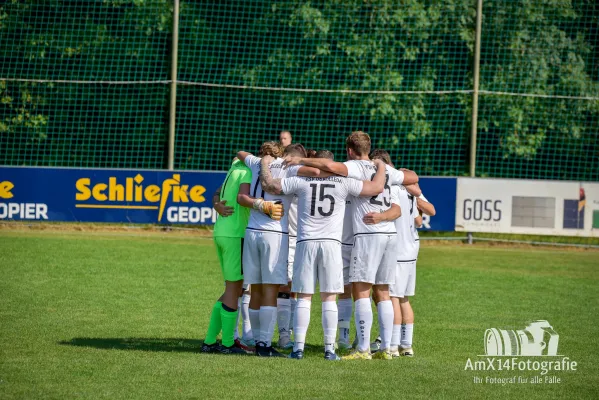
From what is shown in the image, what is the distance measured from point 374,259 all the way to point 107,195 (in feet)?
44.4

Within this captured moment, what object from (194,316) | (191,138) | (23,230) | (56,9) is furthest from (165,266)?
(56,9)

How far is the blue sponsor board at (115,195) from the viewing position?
72.3ft

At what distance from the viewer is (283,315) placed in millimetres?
10469

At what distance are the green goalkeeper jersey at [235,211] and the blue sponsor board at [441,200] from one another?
12.7 meters

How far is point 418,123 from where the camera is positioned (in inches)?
1073

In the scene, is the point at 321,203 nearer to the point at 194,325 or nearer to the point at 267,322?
the point at 267,322

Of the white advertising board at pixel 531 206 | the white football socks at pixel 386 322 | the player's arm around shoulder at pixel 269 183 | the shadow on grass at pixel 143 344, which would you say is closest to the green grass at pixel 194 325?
the shadow on grass at pixel 143 344

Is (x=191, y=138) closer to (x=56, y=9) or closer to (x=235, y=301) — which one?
(x=56, y=9)

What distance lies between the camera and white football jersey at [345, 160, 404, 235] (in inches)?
383

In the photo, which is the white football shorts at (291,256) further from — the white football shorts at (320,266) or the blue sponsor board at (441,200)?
the blue sponsor board at (441,200)

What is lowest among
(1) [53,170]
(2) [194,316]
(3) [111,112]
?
(2) [194,316]

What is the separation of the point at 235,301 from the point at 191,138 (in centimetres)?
1841

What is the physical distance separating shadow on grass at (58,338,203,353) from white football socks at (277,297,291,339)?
2.97 ft

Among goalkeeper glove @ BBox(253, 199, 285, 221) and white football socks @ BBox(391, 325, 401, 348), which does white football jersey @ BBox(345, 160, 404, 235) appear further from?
white football socks @ BBox(391, 325, 401, 348)
